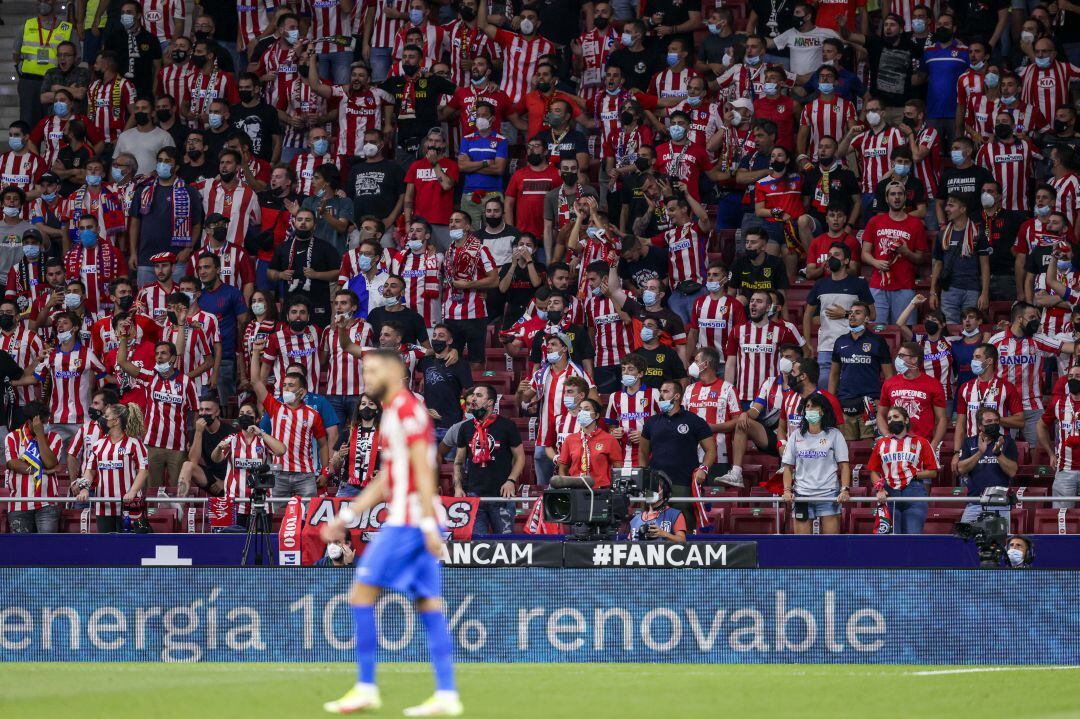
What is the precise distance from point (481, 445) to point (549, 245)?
414 cm

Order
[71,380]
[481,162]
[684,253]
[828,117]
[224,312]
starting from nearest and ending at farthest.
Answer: [71,380]
[684,253]
[224,312]
[481,162]
[828,117]

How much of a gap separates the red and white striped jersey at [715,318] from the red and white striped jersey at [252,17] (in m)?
9.46

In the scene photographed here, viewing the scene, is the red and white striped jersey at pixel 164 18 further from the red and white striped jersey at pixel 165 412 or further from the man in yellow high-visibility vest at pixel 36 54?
the red and white striped jersey at pixel 165 412

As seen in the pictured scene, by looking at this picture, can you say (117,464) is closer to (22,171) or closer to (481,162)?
(481,162)

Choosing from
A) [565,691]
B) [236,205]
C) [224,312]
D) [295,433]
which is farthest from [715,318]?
[565,691]

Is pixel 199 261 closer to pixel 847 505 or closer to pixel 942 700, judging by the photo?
pixel 847 505

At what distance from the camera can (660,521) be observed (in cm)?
1606

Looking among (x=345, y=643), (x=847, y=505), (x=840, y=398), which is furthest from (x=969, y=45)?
(x=345, y=643)

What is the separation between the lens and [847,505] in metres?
17.8

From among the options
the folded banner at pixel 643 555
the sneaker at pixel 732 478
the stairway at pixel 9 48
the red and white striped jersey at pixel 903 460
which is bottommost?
the folded banner at pixel 643 555

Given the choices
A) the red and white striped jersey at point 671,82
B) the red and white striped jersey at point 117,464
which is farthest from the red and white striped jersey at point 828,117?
the red and white striped jersey at point 117,464

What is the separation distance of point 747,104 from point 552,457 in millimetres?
6476

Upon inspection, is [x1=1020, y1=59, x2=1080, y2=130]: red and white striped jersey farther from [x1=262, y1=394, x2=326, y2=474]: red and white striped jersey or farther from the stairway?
the stairway

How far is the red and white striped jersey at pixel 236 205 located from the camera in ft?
71.7
